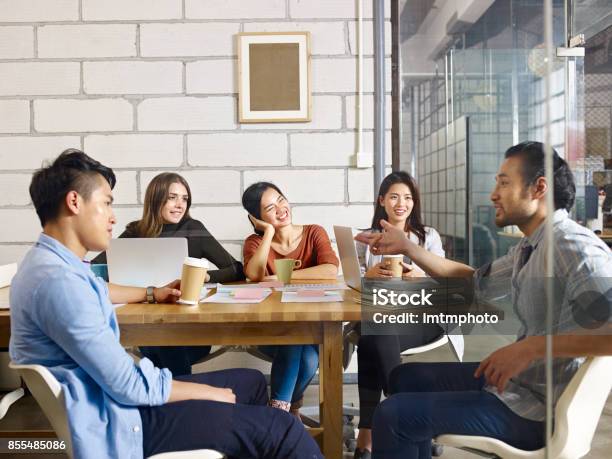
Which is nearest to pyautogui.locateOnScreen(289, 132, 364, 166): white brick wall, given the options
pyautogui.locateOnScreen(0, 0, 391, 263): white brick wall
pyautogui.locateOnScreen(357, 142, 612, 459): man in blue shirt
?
pyautogui.locateOnScreen(0, 0, 391, 263): white brick wall

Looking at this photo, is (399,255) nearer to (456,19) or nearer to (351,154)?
(351,154)

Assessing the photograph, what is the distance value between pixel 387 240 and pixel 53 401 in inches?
31.8

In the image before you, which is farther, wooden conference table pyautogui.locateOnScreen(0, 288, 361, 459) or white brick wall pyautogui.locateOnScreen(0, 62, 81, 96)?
wooden conference table pyautogui.locateOnScreen(0, 288, 361, 459)

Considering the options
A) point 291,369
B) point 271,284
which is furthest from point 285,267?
point 291,369

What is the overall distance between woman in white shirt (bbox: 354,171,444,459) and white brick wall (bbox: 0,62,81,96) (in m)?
0.77

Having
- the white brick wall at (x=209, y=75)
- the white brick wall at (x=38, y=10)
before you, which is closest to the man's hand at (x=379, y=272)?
the white brick wall at (x=209, y=75)

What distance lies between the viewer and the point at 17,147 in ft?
4.96

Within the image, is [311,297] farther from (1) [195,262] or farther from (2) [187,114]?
(2) [187,114]

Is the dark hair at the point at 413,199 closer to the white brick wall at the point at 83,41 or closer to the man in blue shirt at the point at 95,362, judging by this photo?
the man in blue shirt at the point at 95,362

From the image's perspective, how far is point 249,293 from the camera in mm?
1834

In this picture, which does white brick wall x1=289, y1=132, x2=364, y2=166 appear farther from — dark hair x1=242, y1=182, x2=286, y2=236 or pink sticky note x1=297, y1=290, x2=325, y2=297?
pink sticky note x1=297, y1=290, x2=325, y2=297

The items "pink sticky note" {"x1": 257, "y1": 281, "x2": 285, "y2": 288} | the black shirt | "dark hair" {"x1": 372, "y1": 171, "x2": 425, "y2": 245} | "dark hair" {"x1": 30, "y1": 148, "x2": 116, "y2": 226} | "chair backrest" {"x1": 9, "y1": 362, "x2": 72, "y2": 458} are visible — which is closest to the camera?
"chair backrest" {"x1": 9, "y1": 362, "x2": 72, "y2": 458}

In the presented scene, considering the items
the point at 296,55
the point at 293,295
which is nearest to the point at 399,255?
the point at 293,295

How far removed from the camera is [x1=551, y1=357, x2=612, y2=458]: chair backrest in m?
1.31
